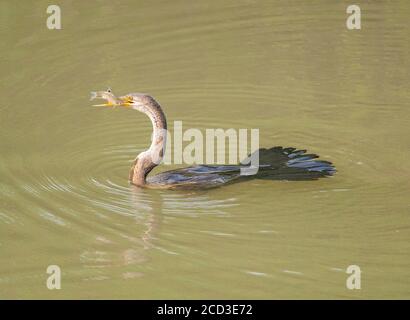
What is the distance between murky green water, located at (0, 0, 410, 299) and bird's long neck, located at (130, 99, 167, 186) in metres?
0.18

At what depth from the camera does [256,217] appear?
7953mm

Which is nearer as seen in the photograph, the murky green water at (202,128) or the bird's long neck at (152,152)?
the murky green water at (202,128)

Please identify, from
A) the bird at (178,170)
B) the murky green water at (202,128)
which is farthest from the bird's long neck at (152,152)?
the murky green water at (202,128)

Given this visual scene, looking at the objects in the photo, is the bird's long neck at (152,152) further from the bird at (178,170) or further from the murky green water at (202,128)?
the murky green water at (202,128)

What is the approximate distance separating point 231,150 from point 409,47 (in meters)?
3.71

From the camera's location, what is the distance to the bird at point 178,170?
28.3 feet

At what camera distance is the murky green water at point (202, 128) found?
710 cm

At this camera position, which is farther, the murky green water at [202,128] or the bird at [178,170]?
the bird at [178,170]

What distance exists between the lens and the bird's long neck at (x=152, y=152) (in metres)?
8.66

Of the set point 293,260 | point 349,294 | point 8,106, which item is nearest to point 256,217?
point 293,260

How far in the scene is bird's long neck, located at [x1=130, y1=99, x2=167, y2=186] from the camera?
866 cm

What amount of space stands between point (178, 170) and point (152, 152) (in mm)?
305

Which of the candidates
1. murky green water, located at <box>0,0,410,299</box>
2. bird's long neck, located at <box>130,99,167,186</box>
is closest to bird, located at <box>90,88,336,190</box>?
bird's long neck, located at <box>130,99,167,186</box>

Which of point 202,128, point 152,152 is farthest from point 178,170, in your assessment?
point 202,128
